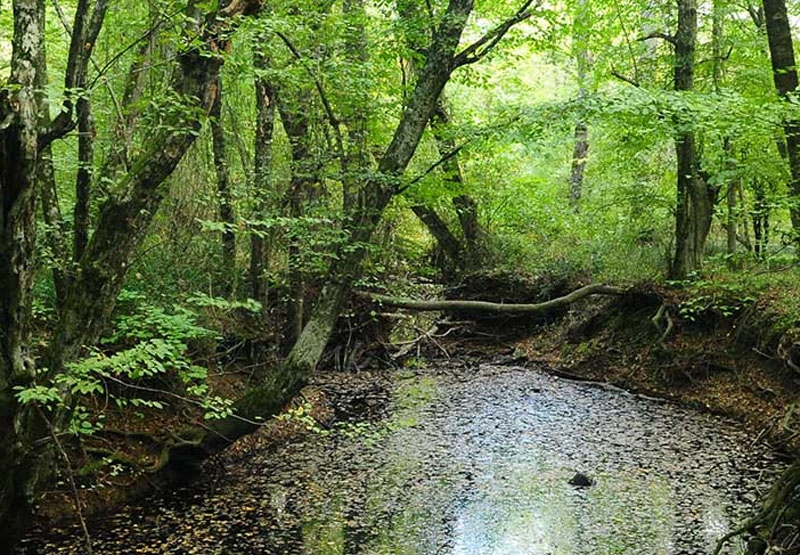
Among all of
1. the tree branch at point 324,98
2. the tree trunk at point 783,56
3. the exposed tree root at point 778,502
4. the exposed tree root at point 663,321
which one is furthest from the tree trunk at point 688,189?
the exposed tree root at point 778,502

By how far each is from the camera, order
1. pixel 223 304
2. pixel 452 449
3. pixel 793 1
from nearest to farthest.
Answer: pixel 223 304 → pixel 452 449 → pixel 793 1

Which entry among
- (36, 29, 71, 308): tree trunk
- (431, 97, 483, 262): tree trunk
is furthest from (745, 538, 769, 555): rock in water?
Result: (431, 97, 483, 262): tree trunk

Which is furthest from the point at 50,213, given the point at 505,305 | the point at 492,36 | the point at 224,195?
the point at 505,305

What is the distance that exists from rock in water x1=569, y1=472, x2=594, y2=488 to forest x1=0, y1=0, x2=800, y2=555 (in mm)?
84

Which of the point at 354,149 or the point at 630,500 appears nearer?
the point at 630,500

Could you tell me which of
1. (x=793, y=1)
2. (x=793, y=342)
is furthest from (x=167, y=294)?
(x=793, y=1)

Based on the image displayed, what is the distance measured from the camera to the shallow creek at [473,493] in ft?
18.0

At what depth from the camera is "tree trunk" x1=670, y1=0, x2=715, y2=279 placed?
10828 mm

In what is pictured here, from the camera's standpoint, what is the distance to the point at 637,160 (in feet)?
42.9

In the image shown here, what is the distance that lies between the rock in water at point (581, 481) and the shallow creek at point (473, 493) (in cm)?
8

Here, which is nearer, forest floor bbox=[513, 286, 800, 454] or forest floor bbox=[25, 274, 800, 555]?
forest floor bbox=[25, 274, 800, 555]

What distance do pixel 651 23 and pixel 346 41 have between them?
246 inches

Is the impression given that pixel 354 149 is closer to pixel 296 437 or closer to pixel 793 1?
pixel 296 437

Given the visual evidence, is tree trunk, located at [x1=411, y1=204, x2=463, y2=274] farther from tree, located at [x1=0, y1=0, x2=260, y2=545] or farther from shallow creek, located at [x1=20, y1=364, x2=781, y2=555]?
tree, located at [x1=0, y1=0, x2=260, y2=545]
